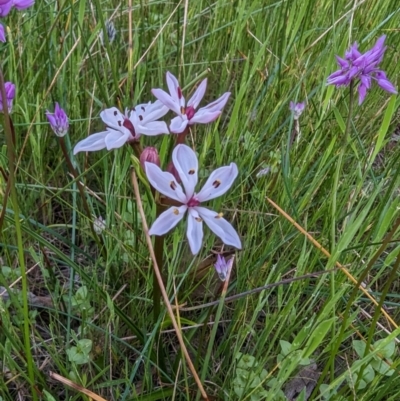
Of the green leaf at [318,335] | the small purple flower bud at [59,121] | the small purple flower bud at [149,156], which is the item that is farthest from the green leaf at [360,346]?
the small purple flower bud at [59,121]

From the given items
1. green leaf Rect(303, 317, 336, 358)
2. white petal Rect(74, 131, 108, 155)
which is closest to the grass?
green leaf Rect(303, 317, 336, 358)

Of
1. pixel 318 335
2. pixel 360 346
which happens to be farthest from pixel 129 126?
pixel 360 346

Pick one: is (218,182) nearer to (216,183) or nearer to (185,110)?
(216,183)

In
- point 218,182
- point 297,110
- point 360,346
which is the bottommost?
point 360,346

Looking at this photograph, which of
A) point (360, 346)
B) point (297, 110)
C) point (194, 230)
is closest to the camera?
point (194, 230)

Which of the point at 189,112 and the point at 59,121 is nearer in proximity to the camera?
the point at 189,112

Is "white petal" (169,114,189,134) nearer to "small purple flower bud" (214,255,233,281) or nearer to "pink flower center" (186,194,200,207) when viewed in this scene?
"pink flower center" (186,194,200,207)
